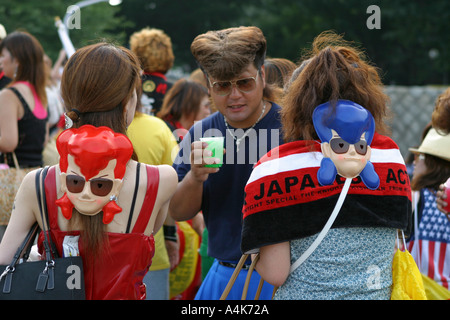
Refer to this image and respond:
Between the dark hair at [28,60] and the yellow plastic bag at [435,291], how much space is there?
3004 mm

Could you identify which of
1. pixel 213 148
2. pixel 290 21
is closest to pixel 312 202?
pixel 213 148

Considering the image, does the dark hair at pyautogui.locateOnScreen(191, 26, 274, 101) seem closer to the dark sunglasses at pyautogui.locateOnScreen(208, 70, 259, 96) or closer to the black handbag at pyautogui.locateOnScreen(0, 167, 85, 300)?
the dark sunglasses at pyautogui.locateOnScreen(208, 70, 259, 96)

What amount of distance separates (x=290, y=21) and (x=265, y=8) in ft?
6.74

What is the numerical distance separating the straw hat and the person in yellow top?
5.15ft

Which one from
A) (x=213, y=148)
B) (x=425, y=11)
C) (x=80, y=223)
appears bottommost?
(x=80, y=223)

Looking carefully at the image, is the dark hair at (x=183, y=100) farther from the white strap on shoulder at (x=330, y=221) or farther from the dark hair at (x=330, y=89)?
the white strap on shoulder at (x=330, y=221)

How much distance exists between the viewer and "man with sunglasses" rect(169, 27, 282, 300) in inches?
114

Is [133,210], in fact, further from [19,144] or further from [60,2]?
[60,2]

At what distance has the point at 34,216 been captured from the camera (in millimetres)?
2178

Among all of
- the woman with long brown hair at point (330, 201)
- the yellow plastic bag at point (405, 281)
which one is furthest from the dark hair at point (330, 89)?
the yellow plastic bag at point (405, 281)

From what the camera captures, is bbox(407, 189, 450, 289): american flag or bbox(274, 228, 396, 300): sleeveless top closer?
bbox(274, 228, 396, 300): sleeveless top

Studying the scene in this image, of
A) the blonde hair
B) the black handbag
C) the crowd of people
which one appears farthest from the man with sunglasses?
the blonde hair

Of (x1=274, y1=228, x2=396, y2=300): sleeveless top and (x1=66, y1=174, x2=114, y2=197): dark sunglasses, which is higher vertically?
(x1=66, y1=174, x2=114, y2=197): dark sunglasses
